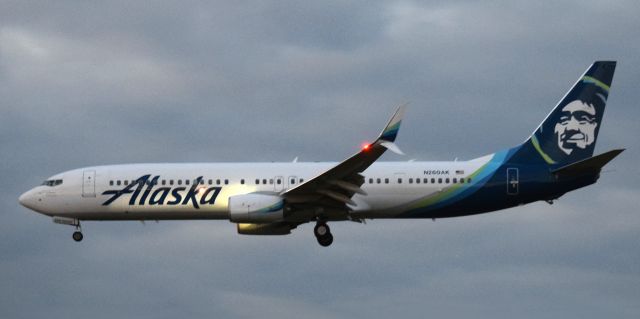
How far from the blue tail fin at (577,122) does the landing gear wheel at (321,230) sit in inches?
381

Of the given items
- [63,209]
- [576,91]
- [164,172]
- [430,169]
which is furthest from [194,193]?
[576,91]

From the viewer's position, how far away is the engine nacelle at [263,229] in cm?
6462

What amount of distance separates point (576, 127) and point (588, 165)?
363 centimetres

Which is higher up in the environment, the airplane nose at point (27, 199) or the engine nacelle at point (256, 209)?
the airplane nose at point (27, 199)

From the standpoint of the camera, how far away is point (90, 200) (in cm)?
6322

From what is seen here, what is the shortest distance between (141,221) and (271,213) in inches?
267

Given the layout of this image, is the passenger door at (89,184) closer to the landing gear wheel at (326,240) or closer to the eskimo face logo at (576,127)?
the landing gear wheel at (326,240)

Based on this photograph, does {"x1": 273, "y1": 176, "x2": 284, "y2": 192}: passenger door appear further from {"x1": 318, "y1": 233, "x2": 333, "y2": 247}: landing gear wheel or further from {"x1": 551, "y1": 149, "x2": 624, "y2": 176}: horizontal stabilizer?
{"x1": 551, "y1": 149, "x2": 624, "y2": 176}: horizontal stabilizer

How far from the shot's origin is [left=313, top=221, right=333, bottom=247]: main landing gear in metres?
62.2

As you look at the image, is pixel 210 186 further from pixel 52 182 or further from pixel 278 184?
pixel 52 182

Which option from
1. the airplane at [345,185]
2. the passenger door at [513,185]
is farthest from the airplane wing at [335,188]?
the passenger door at [513,185]

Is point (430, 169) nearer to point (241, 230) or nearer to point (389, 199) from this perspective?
point (389, 199)

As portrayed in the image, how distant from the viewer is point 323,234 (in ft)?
204

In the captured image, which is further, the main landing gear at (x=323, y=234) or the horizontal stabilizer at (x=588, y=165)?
the main landing gear at (x=323, y=234)
